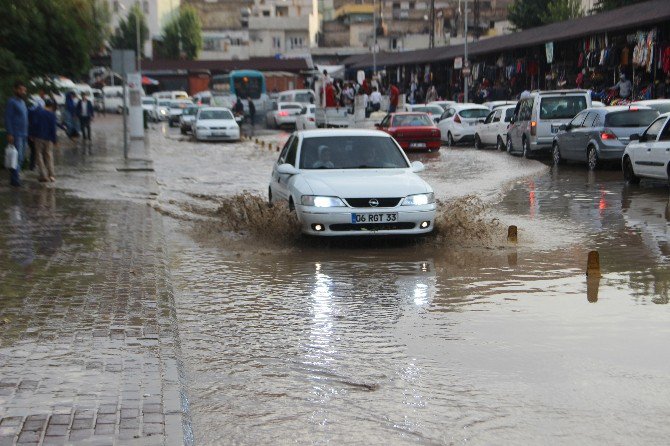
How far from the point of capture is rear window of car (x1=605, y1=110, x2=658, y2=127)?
22984 millimetres

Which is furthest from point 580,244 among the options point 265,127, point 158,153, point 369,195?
point 265,127

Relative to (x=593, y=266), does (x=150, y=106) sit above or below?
above

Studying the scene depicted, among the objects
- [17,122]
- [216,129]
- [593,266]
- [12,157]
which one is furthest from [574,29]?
[593,266]

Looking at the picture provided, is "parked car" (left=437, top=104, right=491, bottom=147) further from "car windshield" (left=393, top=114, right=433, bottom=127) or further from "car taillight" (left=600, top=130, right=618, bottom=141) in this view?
"car taillight" (left=600, top=130, right=618, bottom=141)

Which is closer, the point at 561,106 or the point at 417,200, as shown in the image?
the point at 417,200

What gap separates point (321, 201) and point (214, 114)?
3247 centimetres

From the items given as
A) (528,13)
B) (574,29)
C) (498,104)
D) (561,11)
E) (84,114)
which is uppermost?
(528,13)

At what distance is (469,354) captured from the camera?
754 centimetres

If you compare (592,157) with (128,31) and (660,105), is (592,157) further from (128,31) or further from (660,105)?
(128,31)

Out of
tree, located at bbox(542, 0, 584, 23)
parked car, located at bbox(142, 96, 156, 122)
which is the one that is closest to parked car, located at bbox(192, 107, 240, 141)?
parked car, located at bbox(142, 96, 156, 122)

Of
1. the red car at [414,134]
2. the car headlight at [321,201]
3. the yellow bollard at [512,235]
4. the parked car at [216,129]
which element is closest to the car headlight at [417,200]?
the car headlight at [321,201]

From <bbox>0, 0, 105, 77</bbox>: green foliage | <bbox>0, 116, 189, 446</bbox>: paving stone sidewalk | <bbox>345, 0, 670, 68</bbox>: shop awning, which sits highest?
<bbox>345, 0, 670, 68</bbox>: shop awning

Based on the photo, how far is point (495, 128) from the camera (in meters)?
33.2

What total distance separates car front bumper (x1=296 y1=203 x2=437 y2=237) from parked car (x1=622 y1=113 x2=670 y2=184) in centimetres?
718
